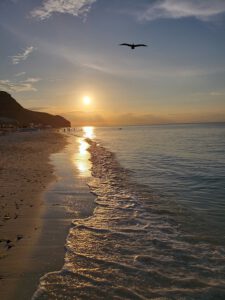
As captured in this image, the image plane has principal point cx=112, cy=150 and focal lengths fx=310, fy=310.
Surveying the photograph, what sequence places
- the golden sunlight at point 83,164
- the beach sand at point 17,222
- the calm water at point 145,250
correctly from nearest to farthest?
1. the calm water at point 145,250
2. the beach sand at point 17,222
3. the golden sunlight at point 83,164

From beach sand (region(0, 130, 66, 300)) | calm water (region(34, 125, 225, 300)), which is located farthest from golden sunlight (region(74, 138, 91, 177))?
calm water (region(34, 125, 225, 300))

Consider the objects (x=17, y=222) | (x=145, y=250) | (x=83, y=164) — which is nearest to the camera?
(x=145, y=250)

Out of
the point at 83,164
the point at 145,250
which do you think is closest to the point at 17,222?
the point at 145,250

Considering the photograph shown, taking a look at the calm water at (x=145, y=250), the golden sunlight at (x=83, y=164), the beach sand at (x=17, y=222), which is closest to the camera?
the calm water at (x=145, y=250)

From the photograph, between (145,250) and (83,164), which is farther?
(83,164)

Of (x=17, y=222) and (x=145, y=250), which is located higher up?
(x=17, y=222)

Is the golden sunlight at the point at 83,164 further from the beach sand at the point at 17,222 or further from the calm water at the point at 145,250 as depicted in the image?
the calm water at the point at 145,250

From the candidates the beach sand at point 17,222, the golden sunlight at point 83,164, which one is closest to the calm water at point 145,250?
the beach sand at point 17,222

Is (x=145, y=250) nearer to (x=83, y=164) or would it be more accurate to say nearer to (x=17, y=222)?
(x=17, y=222)

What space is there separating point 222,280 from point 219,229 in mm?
3231

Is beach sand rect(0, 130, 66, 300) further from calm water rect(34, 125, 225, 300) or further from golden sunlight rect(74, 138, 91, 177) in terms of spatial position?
golden sunlight rect(74, 138, 91, 177)

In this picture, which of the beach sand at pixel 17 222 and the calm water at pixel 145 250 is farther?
the beach sand at pixel 17 222

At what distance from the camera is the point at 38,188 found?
46.5 feet

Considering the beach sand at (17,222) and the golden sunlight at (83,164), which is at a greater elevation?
the beach sand at (17,222)
